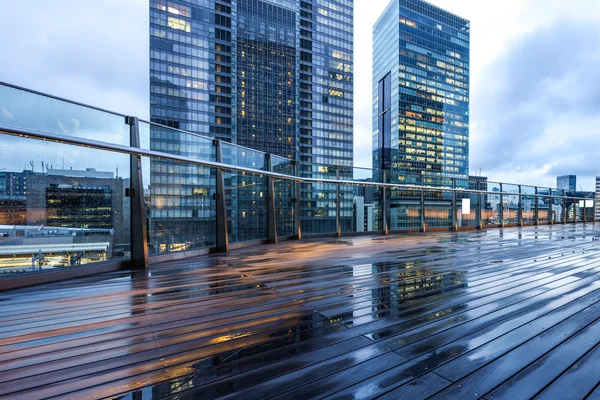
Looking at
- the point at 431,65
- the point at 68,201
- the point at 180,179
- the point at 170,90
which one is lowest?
the point at 68,201

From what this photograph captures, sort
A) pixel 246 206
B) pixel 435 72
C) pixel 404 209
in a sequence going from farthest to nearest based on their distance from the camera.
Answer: pixel 435 72 < pixel 404 209 < pixel 246 206

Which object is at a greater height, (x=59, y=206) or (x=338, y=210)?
(x=59, y=206)

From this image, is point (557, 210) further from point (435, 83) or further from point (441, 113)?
point (435, 83)

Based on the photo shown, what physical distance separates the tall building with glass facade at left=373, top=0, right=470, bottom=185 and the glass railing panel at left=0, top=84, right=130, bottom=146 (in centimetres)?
8191

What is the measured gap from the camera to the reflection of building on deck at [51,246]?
3.11 metres

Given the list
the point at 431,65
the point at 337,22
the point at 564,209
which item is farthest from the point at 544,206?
the point at 431,65

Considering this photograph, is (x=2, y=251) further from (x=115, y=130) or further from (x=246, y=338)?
(x=246, y=338)

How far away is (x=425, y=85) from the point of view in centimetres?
8781

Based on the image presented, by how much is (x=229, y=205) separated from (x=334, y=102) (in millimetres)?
75584

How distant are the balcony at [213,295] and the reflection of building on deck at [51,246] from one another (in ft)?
0.05

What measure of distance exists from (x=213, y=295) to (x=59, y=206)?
8.76 ft

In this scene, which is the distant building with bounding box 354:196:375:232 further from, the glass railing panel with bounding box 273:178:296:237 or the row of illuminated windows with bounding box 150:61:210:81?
the row of illuminated windows with bounding box 150:61:210:81

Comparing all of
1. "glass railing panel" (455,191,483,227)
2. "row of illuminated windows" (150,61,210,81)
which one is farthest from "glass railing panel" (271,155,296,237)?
"row of illuminated windows" (150,61,210,81)

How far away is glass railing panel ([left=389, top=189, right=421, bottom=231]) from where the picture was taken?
33.5ft
